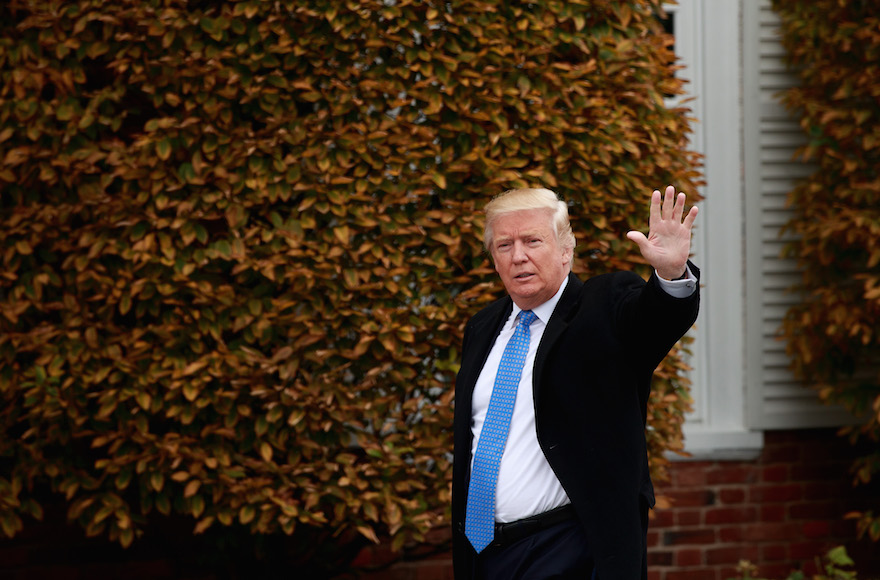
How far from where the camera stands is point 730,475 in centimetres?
607

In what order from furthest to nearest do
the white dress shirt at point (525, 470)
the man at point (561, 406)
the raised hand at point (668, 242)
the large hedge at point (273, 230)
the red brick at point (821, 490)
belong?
the red brick at point (821, 490), the large hedge at point (273, 230), the white dress shirt at point (525, 470), the man at point (561, 406), the raised hand at point (668, 242)

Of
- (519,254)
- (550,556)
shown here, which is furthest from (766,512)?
(519,254)

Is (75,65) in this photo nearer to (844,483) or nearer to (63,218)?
(63,218)

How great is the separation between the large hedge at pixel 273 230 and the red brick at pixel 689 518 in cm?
178

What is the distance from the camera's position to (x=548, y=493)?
9.57 feet

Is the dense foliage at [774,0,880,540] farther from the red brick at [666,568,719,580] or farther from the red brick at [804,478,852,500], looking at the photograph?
the red brick at [666,568,719,580]

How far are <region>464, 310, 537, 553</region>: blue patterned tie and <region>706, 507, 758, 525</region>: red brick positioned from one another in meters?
3.38

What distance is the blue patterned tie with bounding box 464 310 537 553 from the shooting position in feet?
9.82

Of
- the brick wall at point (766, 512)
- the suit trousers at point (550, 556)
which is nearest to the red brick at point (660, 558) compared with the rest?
the brick wall at point (766, 512)

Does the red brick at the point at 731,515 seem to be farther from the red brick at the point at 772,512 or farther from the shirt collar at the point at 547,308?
Answer: the shirt collar at the point at 547,308

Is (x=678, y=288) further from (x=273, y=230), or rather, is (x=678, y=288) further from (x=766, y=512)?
(x=766, y=512)

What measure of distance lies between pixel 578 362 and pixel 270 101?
201cm

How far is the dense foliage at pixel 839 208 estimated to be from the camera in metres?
5.61

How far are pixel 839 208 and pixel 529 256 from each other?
11.4 feet
